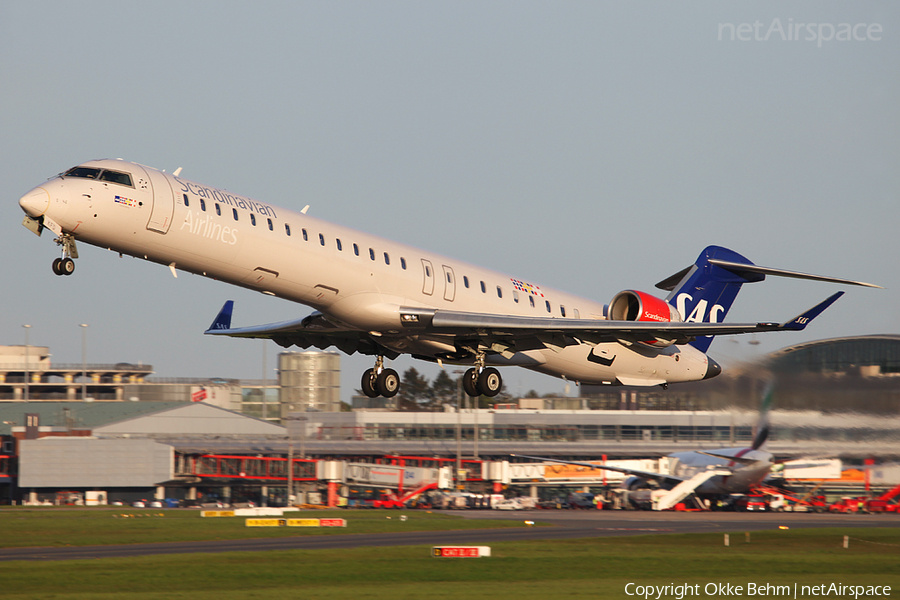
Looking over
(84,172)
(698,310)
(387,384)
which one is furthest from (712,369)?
(84,172)

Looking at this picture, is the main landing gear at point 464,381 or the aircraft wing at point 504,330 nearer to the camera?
the aircraft wing at point 504,330

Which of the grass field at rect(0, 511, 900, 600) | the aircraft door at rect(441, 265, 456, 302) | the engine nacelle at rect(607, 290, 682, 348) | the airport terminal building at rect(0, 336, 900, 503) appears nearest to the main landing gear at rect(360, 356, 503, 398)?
the aircraft door at rect(441, 265, 456, 302)

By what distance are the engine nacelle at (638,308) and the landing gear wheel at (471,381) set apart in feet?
13.4

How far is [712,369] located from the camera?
96.2 ft

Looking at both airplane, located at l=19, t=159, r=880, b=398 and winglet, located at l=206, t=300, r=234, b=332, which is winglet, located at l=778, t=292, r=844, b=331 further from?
winglet, located at l=206, t=300, r=234, b=332

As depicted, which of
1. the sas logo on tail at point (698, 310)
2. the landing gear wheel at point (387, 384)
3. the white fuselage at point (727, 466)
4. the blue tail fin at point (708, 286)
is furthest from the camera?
the white fuselage at point (727, 466)

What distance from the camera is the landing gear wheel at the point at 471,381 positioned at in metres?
24.4

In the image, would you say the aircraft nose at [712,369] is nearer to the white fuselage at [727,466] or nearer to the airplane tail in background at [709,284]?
the airplane tail in background at [709,284]

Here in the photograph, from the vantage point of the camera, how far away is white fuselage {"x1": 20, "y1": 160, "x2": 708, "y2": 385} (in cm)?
1941

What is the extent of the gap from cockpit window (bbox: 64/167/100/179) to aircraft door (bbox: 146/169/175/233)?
1078mm

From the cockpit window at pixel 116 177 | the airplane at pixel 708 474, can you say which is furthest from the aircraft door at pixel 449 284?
the airplane at pixel 708 474

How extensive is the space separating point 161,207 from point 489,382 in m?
9.13

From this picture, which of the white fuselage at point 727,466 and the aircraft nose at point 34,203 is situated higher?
the aircraft nose at point 34,203

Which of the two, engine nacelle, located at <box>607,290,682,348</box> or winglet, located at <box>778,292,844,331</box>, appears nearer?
winglet, located at <box>778,292,844,331</box>
